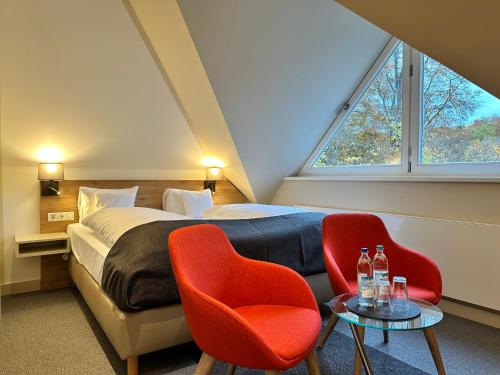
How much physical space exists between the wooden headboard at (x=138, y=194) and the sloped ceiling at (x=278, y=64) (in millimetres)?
467

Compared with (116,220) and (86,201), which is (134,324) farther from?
(86,201)

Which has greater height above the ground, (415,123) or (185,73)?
(185,73)

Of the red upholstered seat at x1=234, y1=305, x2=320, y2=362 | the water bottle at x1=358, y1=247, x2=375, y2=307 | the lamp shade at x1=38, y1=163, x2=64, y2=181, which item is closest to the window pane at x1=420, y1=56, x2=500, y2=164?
the water bottle at x1=358, y1=247, x2=375, y2=307

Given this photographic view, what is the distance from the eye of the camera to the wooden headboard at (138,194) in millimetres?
3344

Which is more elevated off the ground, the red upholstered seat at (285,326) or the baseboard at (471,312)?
the red upholstered seat at (285,326)

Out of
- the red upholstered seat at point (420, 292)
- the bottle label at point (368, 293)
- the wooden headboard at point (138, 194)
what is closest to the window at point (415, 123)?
the red upholstered seat at point (420, 292)

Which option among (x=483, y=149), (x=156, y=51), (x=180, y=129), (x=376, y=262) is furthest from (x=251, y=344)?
(x=180, y=129)

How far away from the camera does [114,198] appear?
11.5ft

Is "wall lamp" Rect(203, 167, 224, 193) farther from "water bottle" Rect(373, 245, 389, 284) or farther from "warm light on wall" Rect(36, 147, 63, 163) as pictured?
"water bottle" Rect(373, 245, 389, 284)

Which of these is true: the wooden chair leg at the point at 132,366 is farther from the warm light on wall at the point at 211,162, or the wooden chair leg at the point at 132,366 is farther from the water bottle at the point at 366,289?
the warm light on wall at the point at 211,162

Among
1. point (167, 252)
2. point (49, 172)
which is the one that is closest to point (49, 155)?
point (49, 172)

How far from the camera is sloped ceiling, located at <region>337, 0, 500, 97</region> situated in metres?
1.58

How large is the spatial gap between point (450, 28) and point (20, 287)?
3.71 m

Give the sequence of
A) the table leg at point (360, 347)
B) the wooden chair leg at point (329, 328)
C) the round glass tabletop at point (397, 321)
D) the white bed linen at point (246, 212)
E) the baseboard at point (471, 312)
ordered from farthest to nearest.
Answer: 1. the white bed linen at point (246, 212)
2. the baseboard at point (471, 312)
3. the wooden chair leg at point (329, 328)
4. the table leg at point (360, 347)
5. the round glass tabletop at point (397, 321)
